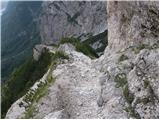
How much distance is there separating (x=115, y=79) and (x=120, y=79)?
0.55m

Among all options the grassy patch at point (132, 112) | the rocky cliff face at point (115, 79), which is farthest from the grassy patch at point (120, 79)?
the grassy patch at point (132, 112)

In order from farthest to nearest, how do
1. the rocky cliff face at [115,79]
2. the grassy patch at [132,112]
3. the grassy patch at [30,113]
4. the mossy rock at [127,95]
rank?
the grassy patch at [30,113] < the mossy rock at [127,95] < the rocky cliff face at [115,79] < the grassy patch at [132,112]

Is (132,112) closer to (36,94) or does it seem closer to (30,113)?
(30,113)

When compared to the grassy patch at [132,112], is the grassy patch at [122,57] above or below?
above

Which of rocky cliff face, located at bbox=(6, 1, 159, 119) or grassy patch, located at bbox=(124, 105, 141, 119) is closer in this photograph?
grassy patch, located at bbox=(124, 105, 141, 119)

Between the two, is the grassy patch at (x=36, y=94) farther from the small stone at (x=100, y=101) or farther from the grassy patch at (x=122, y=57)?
the grassy patch at (x=122, y=57)

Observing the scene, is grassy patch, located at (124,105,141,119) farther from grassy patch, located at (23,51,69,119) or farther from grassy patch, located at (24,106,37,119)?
grassy patch, located at (23,51,69,119)

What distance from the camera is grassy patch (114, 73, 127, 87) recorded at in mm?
29141

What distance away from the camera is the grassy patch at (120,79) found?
29141 mm

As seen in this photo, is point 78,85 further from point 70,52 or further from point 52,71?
point 70,52

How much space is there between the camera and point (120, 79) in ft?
97.3

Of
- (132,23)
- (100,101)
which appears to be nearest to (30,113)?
(100,101)

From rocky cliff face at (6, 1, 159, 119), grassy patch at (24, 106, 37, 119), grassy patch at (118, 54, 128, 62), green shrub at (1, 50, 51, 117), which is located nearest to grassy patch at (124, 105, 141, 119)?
rocky cliff face at (6, 1, 159, 119)

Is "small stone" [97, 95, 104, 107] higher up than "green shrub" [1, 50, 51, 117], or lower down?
higher up
